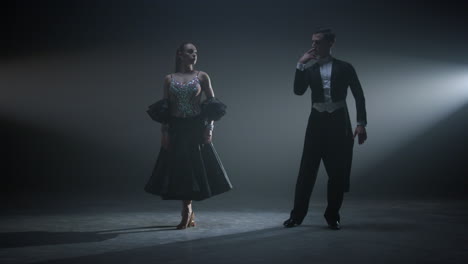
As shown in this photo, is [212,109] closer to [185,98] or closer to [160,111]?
[185,98]

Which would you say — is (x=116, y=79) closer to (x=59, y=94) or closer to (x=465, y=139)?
(x=59, y=94)

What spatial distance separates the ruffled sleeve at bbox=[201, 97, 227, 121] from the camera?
4.55 meters

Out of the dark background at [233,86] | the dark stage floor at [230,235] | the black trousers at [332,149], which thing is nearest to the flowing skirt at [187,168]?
the dark stage floor at [230,235]

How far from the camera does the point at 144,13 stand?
8.20 meters

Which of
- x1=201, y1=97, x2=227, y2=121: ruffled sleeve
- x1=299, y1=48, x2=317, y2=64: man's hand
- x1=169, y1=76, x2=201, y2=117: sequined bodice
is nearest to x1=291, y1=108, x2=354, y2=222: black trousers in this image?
x1=299, y1=48, x2=317, y2=64: man's hand

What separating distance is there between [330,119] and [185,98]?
1.08m

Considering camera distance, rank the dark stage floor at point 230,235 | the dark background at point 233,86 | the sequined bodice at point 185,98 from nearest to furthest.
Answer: the dark stage floor at point 230,235 → the sequined bodice at point 185,98 → the dark background at point 233,86

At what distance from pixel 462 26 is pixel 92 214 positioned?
5157 mm

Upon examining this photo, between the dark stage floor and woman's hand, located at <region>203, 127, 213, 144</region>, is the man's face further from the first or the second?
the dark stage floor

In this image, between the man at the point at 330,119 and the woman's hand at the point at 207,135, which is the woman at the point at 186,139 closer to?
the woman's hand at the point at 207,135

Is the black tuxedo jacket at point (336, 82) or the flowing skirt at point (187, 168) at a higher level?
the black tuxedo jacket at point (336, 82)

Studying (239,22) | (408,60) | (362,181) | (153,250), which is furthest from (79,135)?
(153,250)

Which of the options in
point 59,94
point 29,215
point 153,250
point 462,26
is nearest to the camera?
point 153,250

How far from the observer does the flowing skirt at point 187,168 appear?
4480mm
